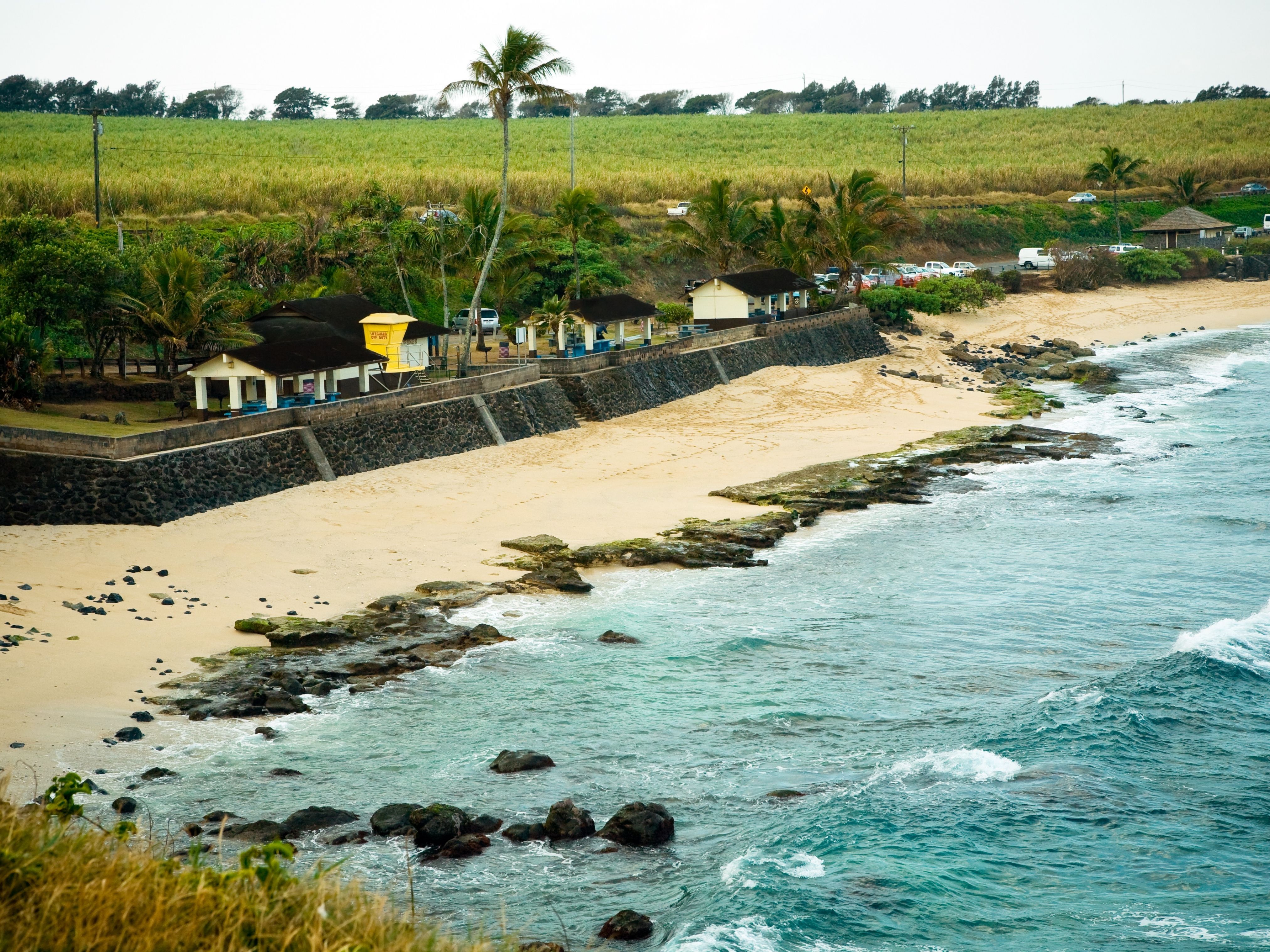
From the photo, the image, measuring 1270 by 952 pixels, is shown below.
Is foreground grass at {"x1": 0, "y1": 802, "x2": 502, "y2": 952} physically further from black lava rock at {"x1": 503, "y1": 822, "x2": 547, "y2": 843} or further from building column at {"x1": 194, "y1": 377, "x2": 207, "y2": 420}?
building column at {"x1": 194, "y1": 377, "x2": 207, "y2": 420}

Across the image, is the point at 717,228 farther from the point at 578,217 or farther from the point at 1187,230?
the point at 1187,230

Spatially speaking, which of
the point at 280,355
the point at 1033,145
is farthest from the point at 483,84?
the point at 1033,145

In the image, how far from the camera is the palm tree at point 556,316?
41781 mm

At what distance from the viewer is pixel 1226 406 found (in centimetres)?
4434

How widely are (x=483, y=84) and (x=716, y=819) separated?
89.0 ft

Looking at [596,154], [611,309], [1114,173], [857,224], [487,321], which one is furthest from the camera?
[596,154]

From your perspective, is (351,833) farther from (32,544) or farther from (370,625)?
(32,544)

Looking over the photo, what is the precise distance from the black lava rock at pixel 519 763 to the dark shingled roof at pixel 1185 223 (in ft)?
233

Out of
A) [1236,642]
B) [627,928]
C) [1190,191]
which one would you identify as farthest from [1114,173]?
[627,928]

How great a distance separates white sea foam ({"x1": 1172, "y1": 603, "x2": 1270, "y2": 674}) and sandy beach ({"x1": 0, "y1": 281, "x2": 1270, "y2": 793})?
11.4 m

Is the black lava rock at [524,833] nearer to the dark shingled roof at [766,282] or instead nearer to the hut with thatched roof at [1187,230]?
the dark shingled roof at [766,282]

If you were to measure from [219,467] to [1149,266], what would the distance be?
193ft

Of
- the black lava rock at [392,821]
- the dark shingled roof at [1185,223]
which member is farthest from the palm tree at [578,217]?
the dark shingled roof at [1185,223]

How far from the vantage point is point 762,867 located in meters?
14.2
